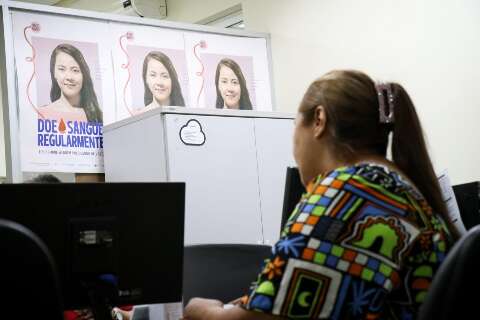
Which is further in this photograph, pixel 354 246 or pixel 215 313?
pixel 215 313

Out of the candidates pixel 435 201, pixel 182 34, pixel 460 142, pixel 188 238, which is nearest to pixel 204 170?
pixel 188 238

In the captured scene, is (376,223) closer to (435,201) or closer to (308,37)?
(435,201)

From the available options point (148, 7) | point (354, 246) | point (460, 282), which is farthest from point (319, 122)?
point (148, 7)

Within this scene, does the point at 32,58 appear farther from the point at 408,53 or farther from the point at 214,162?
the point at 408,53

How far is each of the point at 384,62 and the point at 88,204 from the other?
8.14 ft

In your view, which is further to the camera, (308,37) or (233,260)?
(308,37)

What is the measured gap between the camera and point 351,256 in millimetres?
1157

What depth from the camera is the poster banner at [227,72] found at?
3842 millimetres

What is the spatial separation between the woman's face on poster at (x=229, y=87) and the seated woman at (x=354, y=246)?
2562 millimetres

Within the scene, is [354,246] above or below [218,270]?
above

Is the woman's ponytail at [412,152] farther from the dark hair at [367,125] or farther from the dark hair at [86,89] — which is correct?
the dark hair at [86,89]

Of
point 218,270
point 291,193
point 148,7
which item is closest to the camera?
point 291,193

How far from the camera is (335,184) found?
122cm

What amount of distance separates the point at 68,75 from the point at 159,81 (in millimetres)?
528
